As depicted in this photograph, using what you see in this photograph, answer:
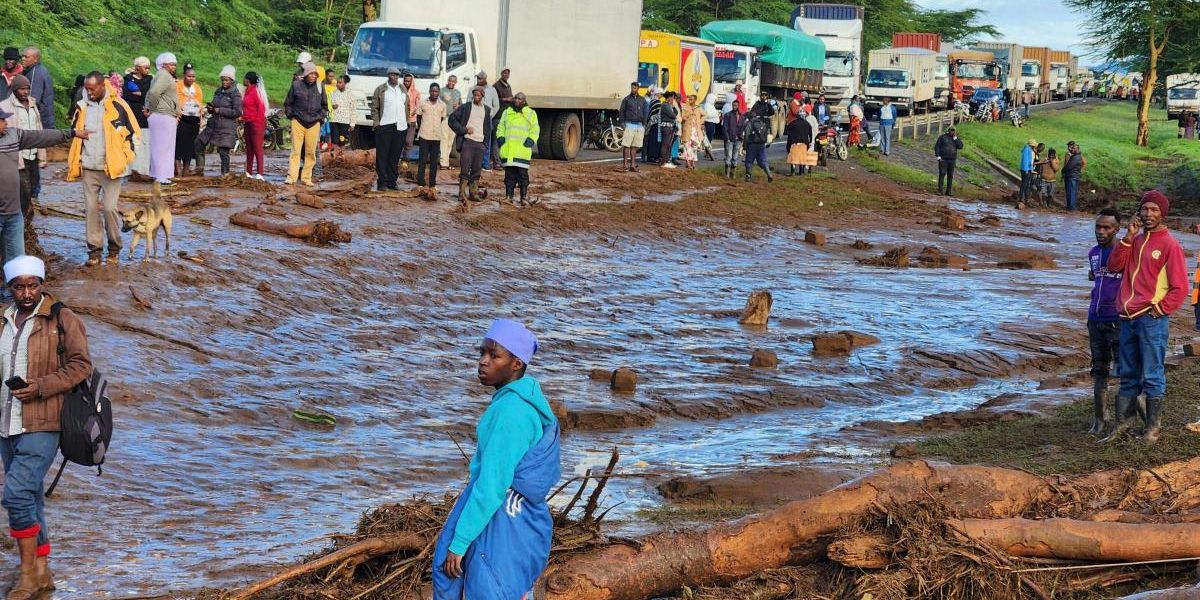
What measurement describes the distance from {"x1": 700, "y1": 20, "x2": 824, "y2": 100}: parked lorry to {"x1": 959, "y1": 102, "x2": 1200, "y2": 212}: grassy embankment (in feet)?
18.9

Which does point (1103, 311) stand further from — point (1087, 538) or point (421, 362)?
Result: point (421, 362)

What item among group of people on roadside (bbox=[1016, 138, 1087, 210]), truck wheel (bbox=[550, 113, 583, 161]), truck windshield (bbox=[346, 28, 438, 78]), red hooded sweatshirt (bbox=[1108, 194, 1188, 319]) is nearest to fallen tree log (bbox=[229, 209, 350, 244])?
truck windshield (bbox=[346, 28, 438, 78])

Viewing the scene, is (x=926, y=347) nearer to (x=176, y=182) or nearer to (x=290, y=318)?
(x=290, y=318)

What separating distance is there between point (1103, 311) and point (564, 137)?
60.6ft

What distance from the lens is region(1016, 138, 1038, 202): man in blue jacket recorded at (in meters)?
31.6

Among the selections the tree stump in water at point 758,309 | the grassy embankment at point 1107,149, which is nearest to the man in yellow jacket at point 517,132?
the tree stump in water at point 758,309

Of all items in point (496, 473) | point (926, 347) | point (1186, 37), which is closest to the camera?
point (496, 473)

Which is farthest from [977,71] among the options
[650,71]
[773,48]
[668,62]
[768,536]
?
[768,536]

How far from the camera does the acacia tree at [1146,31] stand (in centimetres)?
5100

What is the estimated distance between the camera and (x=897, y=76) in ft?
163

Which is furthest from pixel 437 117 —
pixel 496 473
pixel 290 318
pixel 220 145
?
pixel 496 473

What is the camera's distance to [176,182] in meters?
18.2

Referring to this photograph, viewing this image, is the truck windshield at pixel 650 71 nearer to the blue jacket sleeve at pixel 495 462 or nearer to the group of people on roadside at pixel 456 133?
the group of people on roadside at pixel 456 133

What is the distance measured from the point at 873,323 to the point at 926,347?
1383 millimetres
